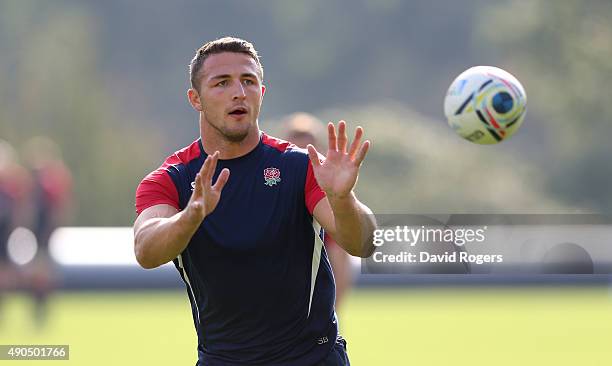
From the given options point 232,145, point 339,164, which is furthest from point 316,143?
point 339,164

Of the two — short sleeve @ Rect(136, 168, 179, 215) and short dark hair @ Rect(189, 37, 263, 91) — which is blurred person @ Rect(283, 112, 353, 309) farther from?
short sleeve @ Rect(136, 168, 179, 215)

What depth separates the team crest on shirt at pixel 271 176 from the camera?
674 cm

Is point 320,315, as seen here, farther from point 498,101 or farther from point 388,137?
point 388,137

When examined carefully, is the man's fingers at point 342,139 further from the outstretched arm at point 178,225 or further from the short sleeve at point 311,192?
the outstretched arm at point 178,225

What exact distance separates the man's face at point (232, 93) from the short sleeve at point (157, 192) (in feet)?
1.28

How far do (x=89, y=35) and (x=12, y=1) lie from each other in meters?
4.40

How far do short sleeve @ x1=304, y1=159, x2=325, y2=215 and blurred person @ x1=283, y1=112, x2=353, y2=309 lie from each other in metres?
4.23

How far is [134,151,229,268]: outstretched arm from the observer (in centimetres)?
604

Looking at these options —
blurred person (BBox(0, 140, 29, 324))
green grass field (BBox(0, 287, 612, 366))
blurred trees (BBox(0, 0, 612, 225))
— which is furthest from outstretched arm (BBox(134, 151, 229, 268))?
blurred trees (BBox(0, 0, 612, 225))

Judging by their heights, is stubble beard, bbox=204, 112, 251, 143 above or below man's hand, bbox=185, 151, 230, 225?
above

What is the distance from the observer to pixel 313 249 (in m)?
6.72

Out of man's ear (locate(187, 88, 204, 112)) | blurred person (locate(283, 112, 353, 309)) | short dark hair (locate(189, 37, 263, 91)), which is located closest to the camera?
short dark hair (locate(189, 37, 263, 91))

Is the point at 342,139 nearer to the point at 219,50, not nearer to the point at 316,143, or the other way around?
the point at 219,50

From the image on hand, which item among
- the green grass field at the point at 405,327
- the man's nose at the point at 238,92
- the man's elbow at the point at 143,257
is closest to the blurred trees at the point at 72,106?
the green grass field at the point at 405,327
